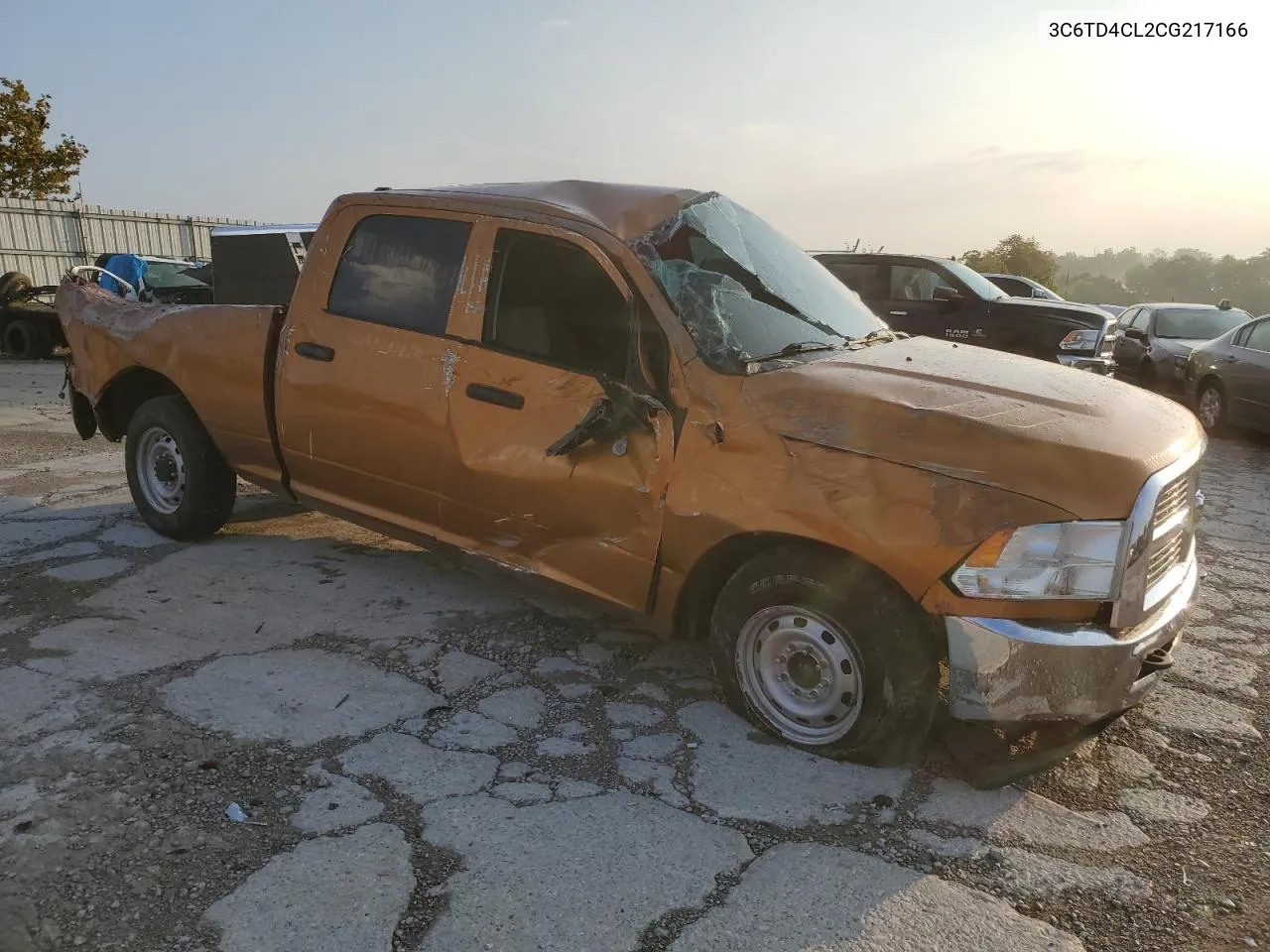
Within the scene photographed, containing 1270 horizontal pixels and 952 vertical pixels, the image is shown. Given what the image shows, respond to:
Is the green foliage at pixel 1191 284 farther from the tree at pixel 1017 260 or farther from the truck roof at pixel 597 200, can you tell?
the truck roof at pixel 597 200

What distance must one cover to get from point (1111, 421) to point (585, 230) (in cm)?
195

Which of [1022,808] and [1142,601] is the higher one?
[1142,601]

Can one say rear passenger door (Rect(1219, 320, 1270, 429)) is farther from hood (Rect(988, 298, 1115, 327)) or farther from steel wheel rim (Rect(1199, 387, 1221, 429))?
hood (Rect(988, 298, 1115, 327))

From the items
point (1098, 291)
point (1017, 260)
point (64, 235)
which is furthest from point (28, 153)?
point (1098, 291)

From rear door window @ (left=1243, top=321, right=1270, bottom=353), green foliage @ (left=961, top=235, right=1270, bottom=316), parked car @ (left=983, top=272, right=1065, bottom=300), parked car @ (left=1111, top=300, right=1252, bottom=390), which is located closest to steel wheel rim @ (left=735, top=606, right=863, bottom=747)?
rear door window @ (left=1243, top=321, right=1270, bottom=353)

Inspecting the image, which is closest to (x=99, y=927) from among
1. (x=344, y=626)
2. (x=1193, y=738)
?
(x=344, y=626)

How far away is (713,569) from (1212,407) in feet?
31.7

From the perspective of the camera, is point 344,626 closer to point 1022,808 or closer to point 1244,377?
point 1022,808

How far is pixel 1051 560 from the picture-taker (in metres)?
2.61

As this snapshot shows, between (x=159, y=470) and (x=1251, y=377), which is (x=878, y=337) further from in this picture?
(x=1251, y=377)

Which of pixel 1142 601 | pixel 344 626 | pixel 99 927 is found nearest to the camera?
pixel 99 927

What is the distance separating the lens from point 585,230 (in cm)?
344

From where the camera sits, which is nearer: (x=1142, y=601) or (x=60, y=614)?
(x=1142, y=601)

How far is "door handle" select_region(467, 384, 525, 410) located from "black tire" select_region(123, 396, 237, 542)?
1.99m
